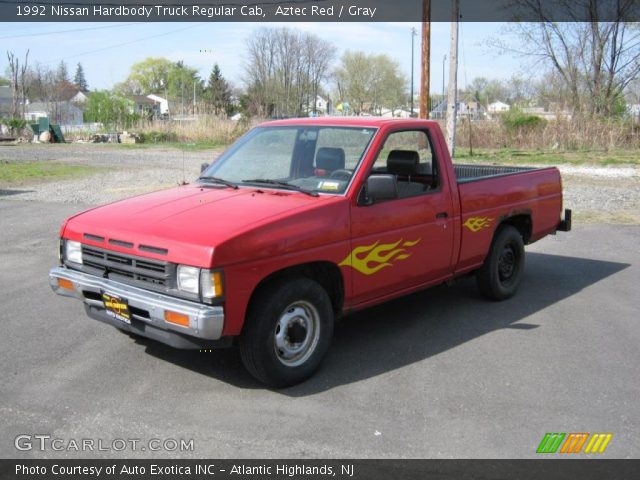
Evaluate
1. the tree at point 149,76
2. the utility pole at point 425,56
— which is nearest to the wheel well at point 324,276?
the utility pole at point 425,56

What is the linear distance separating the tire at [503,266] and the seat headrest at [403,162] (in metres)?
1.33

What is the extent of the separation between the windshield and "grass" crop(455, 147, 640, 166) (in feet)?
58.4

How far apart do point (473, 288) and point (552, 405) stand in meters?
3.18

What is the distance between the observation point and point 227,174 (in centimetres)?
562

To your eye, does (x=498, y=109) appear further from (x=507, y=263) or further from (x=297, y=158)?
(x=297, y=158)

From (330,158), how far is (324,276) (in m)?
1.03

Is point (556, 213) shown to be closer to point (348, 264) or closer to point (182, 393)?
point (348, 264)

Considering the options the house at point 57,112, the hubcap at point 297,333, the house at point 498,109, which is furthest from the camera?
the house at point 57,112

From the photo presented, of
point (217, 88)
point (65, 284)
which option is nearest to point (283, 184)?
point (65, 284)

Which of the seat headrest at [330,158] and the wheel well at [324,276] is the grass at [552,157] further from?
the wheel well at [324,276]

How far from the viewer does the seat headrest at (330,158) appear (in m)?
5.20

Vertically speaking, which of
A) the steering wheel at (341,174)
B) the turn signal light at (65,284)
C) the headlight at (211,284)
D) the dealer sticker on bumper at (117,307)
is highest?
the steering wheel at (341,174)
